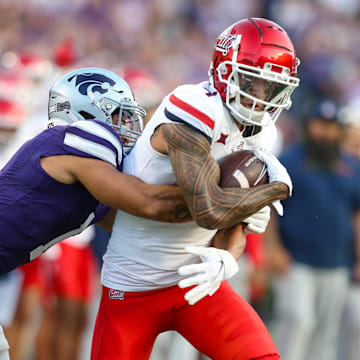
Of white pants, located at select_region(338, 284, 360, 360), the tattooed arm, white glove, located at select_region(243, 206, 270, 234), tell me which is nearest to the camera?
the tattooed arm

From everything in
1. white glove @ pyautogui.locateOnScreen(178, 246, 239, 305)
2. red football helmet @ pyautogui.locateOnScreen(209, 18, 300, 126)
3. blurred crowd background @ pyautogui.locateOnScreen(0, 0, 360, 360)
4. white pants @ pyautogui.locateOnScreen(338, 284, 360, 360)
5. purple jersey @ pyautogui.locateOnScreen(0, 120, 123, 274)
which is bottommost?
white pants @ pyautogui.locateOnScreen(338, 284, 360, 360)

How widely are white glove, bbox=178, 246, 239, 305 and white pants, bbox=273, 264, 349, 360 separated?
301 centimetres

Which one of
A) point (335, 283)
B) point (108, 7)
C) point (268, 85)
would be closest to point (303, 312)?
point (335, 283)

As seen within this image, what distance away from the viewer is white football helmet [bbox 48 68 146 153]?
3123mm

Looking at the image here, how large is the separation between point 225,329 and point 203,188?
2.16 ft

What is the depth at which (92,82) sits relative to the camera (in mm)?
3215

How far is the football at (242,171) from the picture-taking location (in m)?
2.66

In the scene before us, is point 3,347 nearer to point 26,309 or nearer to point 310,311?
point 26,309

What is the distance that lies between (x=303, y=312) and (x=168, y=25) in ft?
19.2

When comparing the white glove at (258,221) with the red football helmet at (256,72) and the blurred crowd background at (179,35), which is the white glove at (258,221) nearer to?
the red football helmet at (256,72)

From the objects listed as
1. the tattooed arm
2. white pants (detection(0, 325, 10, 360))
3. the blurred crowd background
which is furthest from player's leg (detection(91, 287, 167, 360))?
the blurred crowd background

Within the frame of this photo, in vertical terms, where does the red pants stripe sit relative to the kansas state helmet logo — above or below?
below

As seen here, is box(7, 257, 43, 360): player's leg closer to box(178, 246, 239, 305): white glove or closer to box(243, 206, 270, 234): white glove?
box(243, 206, 270, 234): white glove

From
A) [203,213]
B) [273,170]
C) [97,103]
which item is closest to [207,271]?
[203,213]
